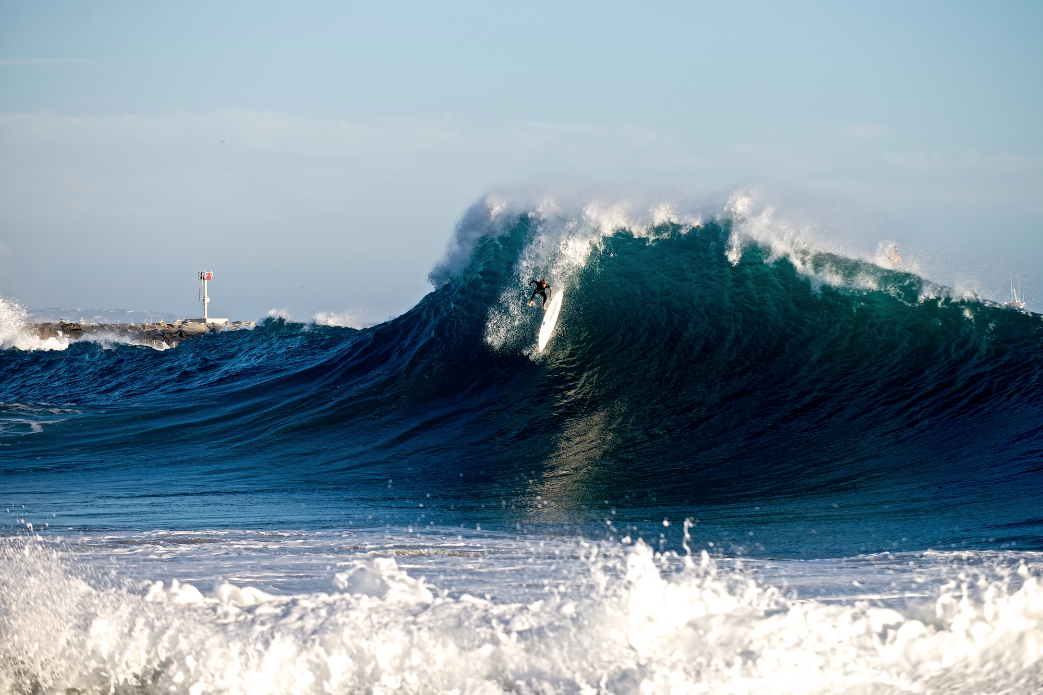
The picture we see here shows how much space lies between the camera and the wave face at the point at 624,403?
712 centimetres

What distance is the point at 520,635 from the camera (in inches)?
130

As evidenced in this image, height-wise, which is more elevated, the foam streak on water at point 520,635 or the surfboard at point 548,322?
the surfboard at point 548,322

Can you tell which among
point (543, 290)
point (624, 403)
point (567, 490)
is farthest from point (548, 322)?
point (567, 490)

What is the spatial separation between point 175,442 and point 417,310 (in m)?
5.24

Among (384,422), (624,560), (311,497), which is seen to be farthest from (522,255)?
(624,560)

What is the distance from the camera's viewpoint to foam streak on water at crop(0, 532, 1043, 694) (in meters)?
3.01

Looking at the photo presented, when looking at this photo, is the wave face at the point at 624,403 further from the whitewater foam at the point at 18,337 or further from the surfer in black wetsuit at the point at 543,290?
the whitewater foam at the point at 18,337

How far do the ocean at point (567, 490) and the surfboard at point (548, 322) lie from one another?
139mm

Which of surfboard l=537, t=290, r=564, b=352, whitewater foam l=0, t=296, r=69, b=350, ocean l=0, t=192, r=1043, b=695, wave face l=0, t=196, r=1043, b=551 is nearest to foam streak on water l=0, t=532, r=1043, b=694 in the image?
ocean l=0, t=192, r=1043, b=695

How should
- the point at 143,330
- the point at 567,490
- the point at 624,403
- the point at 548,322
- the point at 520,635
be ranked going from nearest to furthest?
the point at 520,635 → the point at 567,490 → the point at 624,403 → the point at 548,322 → the point at 143,330

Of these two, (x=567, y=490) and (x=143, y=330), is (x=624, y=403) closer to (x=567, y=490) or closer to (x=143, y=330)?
(x=567, y=490)

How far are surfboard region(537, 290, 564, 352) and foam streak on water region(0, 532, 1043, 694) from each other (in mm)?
7869

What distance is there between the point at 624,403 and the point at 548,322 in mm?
2462

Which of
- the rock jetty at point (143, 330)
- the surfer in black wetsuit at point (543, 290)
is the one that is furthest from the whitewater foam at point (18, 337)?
the surfer in black wetsuit at point (543, 290)
